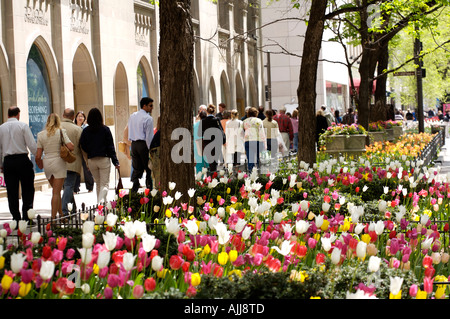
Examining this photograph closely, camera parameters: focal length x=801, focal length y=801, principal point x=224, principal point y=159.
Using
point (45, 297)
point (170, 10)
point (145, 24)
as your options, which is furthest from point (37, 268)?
point (145, 24)

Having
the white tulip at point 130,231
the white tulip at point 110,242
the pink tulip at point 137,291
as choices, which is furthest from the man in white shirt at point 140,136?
the pink tulip at point 137,291

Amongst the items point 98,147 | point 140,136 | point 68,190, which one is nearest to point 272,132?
point 140,136

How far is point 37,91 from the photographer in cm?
1805

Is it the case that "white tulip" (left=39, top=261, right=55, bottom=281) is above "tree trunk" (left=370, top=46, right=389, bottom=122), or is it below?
below

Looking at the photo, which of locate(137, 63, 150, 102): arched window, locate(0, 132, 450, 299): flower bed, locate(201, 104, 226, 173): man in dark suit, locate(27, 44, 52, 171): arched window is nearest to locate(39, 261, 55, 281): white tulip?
locate(0, 132, 450, 299): flower bed

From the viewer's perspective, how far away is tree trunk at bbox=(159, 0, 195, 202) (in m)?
8.71

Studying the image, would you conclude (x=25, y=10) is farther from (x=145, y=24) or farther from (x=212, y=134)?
(x=145, y=24)

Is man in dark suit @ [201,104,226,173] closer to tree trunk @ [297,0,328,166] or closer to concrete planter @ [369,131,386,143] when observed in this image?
tree trunk @ [297,0,328,166]

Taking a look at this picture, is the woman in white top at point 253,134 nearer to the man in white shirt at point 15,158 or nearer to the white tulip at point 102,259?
the man in white shirt at point 15,158

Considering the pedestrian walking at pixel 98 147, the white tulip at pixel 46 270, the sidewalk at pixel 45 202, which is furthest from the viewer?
the sidewalk at pixel 45 202

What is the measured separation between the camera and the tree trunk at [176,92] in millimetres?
8711

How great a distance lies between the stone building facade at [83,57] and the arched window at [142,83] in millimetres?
30

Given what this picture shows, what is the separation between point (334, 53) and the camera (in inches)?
2557

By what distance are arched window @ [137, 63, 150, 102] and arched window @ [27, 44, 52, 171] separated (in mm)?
5442
